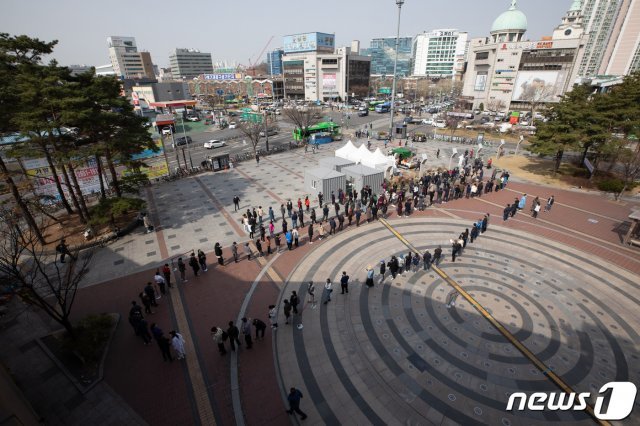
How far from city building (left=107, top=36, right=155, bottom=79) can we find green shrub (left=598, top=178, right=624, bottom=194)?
187642 mm

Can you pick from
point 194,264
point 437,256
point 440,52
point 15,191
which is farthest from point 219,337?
point 440,52

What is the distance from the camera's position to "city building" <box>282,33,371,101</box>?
100500mm

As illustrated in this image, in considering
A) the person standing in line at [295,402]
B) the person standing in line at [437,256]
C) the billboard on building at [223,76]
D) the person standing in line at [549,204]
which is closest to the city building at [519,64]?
the person standing in line at [549,204]

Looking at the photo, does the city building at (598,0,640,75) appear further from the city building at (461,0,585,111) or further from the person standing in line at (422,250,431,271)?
the person standing in line at (422,250,431,271)

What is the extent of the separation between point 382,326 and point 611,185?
26799mm

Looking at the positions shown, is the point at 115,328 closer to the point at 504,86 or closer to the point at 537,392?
the point at 537,392

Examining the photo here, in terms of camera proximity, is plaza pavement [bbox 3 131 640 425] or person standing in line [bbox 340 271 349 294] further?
person standing in line [bbox 340 271 349 294]

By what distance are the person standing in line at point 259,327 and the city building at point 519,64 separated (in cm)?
8381

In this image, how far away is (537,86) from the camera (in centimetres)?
7319

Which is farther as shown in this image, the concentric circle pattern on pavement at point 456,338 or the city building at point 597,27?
the city building at point 597,27

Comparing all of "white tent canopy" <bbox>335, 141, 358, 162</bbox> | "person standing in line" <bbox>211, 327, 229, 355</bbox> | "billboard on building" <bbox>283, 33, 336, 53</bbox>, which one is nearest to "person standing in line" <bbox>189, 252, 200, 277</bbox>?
"person standing in line" <bbox>211, 327, 229, 355</bbox>

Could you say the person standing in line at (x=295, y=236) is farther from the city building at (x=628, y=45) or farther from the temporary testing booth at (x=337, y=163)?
the city building at (x=628, y=45)

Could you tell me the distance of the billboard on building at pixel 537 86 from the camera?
70.9m

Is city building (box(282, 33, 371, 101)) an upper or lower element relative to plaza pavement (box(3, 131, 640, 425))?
upper
